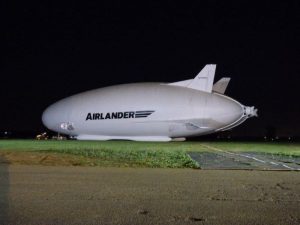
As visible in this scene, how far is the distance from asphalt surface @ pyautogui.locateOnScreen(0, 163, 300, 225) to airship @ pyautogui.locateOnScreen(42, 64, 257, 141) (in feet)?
87.8

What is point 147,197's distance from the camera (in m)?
10.1

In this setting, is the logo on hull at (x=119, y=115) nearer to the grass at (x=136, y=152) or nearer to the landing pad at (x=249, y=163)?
the grass at (x=136, y=152)

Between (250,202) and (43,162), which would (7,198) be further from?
(43,162)

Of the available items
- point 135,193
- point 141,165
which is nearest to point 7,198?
point 135,193

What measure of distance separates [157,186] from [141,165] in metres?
6.75

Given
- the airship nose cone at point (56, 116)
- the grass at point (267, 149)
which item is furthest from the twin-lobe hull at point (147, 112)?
the grass at point (267, 149)

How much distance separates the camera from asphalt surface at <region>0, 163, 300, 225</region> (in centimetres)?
778

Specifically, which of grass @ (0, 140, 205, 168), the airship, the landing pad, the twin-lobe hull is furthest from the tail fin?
the landing pad

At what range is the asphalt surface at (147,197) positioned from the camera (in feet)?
25.5

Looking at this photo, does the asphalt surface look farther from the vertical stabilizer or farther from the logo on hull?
the vertical stabilizer

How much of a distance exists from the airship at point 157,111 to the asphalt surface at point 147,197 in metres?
26.8

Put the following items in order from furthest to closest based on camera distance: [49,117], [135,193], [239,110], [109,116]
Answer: [49,117]
[109,116]
[239,110]
[135,193]

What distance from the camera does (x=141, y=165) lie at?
18.8 m

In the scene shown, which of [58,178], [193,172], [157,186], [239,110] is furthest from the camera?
[239,110]
